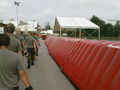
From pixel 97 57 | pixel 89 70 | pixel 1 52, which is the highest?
pixel 1 52

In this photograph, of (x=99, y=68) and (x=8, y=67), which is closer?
(x=8, y=67)

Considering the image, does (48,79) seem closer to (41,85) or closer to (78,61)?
(41,85)

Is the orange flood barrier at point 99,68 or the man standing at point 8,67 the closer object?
the man standing at point 8,67

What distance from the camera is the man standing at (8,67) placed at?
3.30 m

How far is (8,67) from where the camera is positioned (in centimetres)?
332

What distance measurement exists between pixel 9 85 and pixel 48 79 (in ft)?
16.0

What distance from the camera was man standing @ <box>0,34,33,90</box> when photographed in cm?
330

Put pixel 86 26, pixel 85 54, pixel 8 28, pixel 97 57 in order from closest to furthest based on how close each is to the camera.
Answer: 1. pixel 97 57
2. pixel 8 28
3. pixel 85 54
4. pixel 86 26

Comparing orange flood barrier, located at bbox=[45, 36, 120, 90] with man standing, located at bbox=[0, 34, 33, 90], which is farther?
orange flood barrier, located at bbox=[45, 36, 120, 90]

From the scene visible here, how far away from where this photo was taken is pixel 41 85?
721cm

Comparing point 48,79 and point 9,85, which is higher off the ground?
point 9,85

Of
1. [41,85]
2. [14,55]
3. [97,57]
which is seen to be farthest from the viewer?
[41,85]

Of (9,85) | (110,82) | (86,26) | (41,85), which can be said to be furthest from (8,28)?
(86,26)

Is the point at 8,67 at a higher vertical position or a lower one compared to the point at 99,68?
higher
